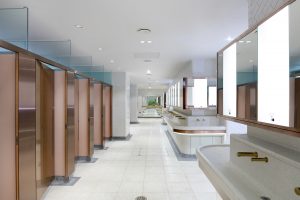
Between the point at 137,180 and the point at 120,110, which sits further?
the point at 120,110

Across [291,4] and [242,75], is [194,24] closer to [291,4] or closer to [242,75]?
[242,75]

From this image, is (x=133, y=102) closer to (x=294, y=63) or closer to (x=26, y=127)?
(x=26, y=127)

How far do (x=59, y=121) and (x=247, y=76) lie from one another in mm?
3712

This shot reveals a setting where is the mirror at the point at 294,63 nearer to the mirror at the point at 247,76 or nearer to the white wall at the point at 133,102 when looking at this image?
the mirror at the point at 247,76

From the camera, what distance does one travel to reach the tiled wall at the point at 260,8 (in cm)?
214

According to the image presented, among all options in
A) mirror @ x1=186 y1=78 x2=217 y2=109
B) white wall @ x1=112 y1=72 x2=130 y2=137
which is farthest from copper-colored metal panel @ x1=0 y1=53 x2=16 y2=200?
white wall @ x1=112 y1=72 x2=130 y2=137

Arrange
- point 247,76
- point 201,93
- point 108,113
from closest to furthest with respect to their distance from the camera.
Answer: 1. point 247,76
2. point 201,93
3. point 108,113

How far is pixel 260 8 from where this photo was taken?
8.05 ft

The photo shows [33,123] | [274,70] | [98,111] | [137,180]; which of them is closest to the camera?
[274,70]

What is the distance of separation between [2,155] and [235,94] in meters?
3.13

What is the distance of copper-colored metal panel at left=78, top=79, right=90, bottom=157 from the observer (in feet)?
20.5

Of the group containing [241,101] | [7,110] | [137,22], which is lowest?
[7,110]

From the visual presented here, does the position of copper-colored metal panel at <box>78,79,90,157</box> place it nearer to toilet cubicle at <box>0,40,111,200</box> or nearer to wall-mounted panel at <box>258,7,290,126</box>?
toilet cubicle at <box>0,40,111,200</box>

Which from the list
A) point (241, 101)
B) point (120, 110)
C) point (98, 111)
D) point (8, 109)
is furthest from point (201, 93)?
point (8, 109)
